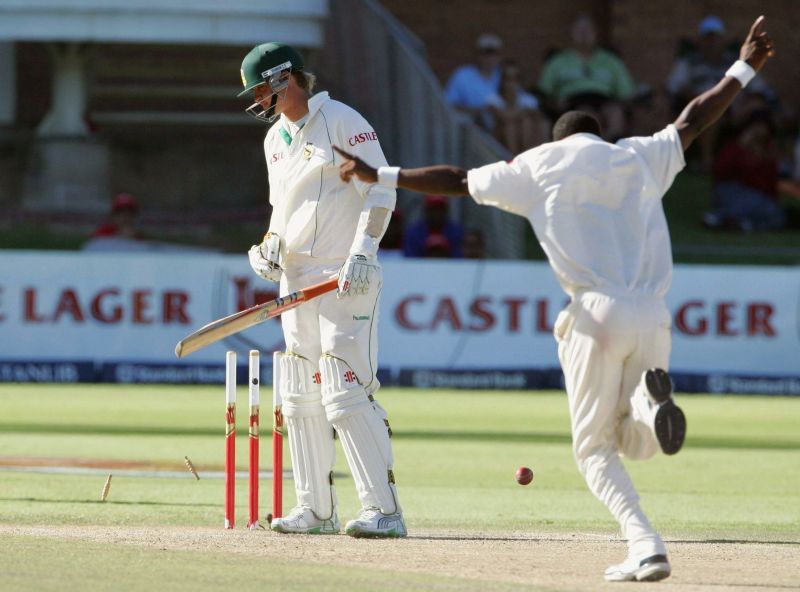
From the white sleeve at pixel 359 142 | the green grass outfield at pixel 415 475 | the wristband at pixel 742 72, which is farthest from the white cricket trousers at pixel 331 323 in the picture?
the wristband at pixel 742 72

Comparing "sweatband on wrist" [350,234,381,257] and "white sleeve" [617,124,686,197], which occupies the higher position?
"white sleeve" [617,124,686,197]

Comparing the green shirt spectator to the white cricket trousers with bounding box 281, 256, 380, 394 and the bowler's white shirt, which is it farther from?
the bowler's white shirt

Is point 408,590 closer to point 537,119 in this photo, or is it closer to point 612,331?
point 612,331

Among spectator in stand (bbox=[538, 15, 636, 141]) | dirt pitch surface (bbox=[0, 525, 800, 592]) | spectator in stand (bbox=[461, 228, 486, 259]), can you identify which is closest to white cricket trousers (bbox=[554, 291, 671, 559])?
dirt pitch surface (bbox=[0, 525, 800, 592])

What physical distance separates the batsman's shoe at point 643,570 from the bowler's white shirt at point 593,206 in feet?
3.10

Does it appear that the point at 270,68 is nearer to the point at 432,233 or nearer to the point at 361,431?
the point at 361,431

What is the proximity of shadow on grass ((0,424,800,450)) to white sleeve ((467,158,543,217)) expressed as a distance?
258 inches

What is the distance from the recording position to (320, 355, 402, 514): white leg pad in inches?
286

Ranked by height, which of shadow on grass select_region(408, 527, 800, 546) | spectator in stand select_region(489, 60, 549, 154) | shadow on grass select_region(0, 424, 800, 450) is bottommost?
shadow on grass select_region(0, 424, 800, 450)

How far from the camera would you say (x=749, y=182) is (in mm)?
20250

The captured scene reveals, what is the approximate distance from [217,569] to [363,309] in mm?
1492

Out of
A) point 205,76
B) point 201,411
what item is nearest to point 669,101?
point 205,76

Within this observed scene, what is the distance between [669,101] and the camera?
22.6 metres

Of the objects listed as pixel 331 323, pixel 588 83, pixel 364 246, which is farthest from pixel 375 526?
pixel 588 83
